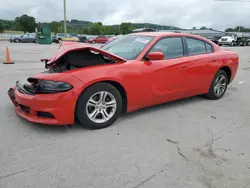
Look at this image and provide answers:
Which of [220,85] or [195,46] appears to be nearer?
[195,46]

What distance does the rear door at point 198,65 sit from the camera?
4.16 meters

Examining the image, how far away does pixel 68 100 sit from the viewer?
2.94 meters

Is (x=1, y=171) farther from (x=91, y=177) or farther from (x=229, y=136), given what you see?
(x=229, y=136)

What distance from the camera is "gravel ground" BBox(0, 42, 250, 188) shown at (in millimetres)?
2211

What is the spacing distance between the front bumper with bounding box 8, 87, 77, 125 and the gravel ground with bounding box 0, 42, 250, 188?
214 millimetres

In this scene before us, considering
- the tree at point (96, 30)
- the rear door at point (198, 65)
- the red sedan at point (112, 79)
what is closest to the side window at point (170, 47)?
the red sedan at point (112, 79)

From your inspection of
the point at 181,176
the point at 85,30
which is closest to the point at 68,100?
the point at 181,176

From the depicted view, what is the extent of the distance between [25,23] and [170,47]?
89.9m

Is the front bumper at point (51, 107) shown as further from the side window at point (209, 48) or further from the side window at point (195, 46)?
the side window at point (209, 48)

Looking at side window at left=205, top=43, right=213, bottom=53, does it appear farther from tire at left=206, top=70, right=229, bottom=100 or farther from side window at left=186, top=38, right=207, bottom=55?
tire at left=206, top=70, right=229, bottom=100

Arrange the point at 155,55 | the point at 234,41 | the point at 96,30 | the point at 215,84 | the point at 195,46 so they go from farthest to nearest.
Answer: the point at 96,30
the point at 234,41
the point at 215,84
the point at 195,46
the point at 155,55

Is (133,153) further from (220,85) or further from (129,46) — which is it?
(220,85)

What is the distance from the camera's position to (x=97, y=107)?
10.6ft

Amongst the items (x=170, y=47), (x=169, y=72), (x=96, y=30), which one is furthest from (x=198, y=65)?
(x=96, y=30)
